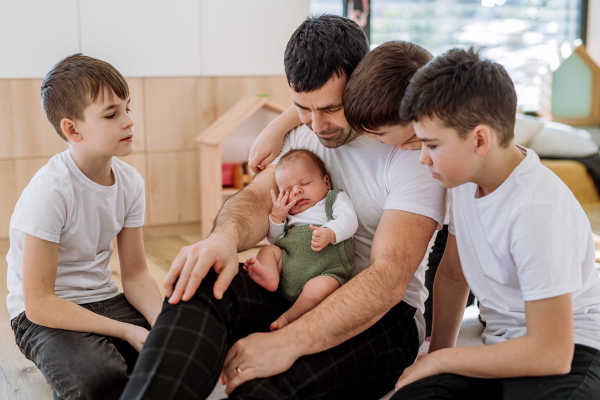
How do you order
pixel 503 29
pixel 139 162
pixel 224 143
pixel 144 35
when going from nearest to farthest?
pixel 144 35 → pixel 139 162 → pixel 224 143 → pixel 503 29

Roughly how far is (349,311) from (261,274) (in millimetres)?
249

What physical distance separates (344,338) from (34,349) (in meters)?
0.83

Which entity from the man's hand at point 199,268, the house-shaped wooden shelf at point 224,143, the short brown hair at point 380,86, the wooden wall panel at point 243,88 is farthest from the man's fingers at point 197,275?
the wooden wall panel at point 243,88

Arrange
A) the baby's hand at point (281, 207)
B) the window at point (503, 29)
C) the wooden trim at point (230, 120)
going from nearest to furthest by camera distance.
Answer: the baby's hand at point (281, 207) < the wooden trim at point (230, 120) < the window at point (503, 29)

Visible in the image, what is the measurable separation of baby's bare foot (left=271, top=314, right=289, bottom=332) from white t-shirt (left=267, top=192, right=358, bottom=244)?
0.24m

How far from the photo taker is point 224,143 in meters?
3.75

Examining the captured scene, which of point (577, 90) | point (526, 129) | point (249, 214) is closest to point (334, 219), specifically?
point (249, 214)

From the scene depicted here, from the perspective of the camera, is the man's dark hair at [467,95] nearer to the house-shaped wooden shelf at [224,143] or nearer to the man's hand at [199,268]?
the man's hand at [199,268]

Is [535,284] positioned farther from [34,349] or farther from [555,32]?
[555,32]

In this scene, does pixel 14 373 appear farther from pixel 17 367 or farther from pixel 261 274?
pixel 261 274

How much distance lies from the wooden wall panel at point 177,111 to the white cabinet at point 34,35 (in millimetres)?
544

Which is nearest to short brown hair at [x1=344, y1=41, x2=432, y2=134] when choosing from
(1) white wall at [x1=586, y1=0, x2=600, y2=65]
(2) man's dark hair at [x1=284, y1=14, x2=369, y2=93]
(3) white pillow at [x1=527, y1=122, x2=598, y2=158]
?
(2) man's dark hair at [x1=284, y1=14, x2=369, y2=93]

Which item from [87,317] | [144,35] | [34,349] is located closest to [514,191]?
[87,317]

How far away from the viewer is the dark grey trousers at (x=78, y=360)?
1.37 metres
